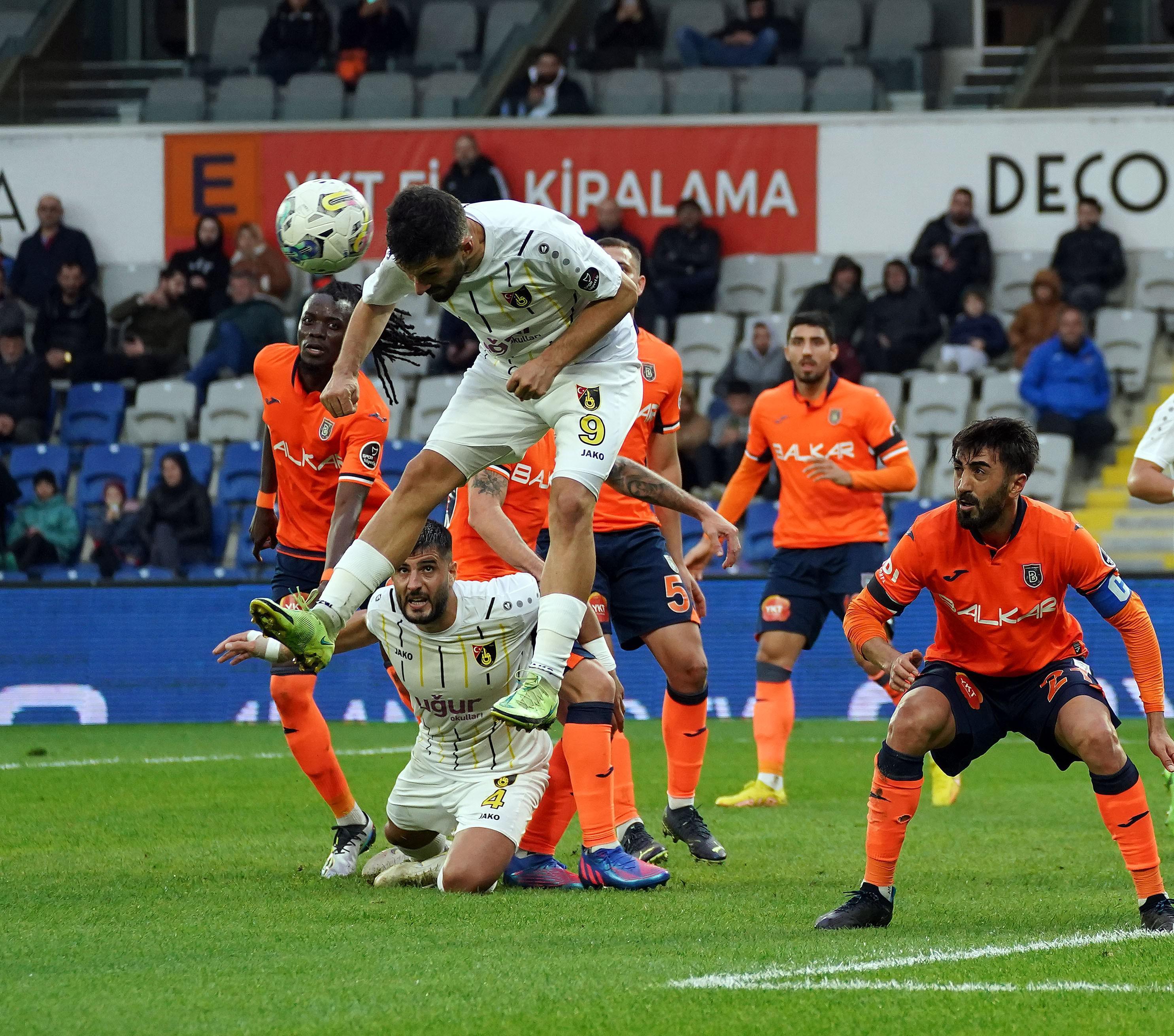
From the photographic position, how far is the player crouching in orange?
5.50m

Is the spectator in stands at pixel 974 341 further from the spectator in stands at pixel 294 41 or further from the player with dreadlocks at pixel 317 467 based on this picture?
the player with dreadlocks at pixel 317 467

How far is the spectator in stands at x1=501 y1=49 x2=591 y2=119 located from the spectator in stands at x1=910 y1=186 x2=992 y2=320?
4.07 meters

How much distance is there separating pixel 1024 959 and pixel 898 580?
4.07ft

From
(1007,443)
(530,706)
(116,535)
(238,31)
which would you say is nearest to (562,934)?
(530,706)

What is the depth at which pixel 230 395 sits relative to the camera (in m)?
17.8

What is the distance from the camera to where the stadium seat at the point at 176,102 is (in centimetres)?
2023

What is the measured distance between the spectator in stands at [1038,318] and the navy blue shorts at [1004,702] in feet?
38.4

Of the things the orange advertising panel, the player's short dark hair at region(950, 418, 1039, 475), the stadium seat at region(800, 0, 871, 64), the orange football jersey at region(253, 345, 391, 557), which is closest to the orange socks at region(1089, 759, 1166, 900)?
the player's short dark hair at region(950, 418, 1039, 475)

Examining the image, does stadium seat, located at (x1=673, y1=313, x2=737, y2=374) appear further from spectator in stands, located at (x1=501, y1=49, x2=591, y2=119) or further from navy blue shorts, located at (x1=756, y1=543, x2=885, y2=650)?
navy blue shorts, located at (x1=756, y1=543, x2=885, y2=650)

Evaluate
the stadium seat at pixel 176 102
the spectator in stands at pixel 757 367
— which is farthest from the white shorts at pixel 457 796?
the stadium seat at pixel 176 102

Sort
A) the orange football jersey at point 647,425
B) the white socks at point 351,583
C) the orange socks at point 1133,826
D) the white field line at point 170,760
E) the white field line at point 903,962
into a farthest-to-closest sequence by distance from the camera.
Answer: the white field line at point 170,760, the orange football jersey at point 647,425, the white socks at point 351,583, the orange socks at point 1133,826, the white field line at point 903,962

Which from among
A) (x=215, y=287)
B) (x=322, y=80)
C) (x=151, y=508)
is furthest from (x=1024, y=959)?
(x=322, y=80)

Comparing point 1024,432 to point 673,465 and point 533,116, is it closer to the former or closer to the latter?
point 673,465

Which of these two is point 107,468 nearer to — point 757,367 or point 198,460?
point 198,460
